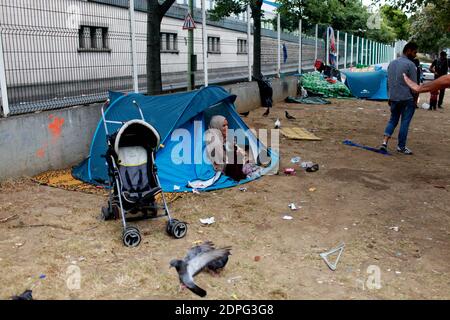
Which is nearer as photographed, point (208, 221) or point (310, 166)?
point (208, 221)

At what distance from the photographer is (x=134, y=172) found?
197 inches

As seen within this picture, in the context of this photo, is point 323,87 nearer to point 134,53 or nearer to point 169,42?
point 169,42

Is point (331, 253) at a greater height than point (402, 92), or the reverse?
point (402, 92)

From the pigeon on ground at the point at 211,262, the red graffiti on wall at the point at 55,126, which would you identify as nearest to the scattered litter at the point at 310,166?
the pigeon on ground at the point at 211,262

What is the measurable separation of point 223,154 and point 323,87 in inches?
469

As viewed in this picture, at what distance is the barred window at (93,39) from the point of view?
7.55 m

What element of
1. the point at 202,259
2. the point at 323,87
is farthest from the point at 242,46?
the point at 202,259

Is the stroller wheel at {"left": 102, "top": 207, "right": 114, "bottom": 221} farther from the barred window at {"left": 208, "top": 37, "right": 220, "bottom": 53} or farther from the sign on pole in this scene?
the barred window at {"left": 208, "top": 37, "right": 220, "bottom": 53}

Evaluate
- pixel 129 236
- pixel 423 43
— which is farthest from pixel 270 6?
pixel 423 43

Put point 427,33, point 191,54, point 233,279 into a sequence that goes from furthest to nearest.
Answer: point 427,33 < point 191,54 < point 233,279

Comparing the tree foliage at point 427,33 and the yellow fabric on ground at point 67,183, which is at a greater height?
the tree foliage at point 427,33

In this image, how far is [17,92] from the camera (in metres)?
6.63

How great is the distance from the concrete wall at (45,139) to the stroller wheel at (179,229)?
3.04m

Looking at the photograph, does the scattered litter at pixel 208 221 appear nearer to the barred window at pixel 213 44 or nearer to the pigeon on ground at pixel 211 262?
the pigeon on ground at pixel 211 262
